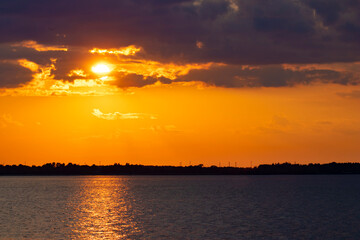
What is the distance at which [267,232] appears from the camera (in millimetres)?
77250

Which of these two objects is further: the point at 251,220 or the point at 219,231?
the point at 251,220

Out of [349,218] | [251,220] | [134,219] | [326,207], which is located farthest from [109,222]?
[326,207]

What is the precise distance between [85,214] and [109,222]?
52.2ft

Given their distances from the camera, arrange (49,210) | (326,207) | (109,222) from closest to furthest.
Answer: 1. (109,222)
2. (49,210)
3. (326,207)

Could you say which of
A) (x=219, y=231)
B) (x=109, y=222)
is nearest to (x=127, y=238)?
(x=219, y=231)

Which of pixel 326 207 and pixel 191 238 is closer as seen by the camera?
pixel 191 238

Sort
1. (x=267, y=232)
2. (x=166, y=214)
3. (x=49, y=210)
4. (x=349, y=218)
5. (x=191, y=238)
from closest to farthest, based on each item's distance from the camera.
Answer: (x=191, y=238) → (x=267, y=232) → (x=349, y=218) → (x=166, y=214) → (x=49, y=210)

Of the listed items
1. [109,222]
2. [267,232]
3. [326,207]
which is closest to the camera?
[267,232]

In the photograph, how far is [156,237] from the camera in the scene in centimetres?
7256

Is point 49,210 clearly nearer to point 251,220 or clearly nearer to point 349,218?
point 251,220

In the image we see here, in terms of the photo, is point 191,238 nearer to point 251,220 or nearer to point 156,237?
point 156,237

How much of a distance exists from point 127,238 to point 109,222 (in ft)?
64.7

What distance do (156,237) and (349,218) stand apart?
42571 millimetres

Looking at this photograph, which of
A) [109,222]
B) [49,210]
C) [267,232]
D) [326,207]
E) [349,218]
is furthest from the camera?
[326,207]
